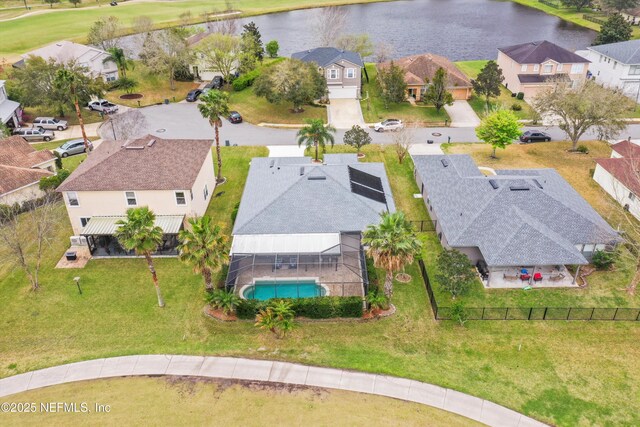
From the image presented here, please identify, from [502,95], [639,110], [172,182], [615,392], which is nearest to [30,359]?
[172,182]

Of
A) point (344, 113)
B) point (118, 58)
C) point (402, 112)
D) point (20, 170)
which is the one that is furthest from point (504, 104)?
point (20, 170)

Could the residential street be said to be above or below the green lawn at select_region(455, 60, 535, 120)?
below

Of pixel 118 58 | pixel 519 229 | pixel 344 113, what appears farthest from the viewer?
pixel 118 58

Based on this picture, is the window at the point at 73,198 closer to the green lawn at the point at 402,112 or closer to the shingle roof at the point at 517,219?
the shingle roof at the point at 517,219

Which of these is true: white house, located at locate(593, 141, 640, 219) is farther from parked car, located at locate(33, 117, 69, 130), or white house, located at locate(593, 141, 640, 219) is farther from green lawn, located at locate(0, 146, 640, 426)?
parked car, located at locate(33, 117, 69, 130)

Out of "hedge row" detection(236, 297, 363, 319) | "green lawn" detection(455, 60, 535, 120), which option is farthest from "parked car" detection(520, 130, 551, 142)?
"hedge row" detection(236, 297, 363, 319)

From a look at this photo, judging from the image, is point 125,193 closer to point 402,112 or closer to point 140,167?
point 140,167
